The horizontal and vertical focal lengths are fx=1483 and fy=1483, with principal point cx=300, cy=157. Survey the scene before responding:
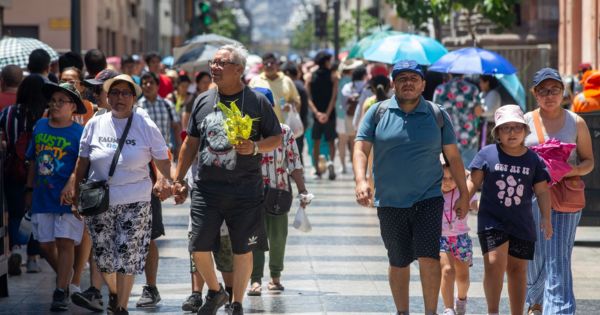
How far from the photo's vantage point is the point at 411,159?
917cm

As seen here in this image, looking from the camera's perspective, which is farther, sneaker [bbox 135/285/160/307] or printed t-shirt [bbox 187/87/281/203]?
sneaker [bbox 135/285/160/307]

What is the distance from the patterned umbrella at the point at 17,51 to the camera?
17766 mm

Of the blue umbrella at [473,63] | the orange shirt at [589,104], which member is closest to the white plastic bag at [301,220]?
the orange shirt at [589,104]

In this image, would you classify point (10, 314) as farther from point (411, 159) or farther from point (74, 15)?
point (74, 15)

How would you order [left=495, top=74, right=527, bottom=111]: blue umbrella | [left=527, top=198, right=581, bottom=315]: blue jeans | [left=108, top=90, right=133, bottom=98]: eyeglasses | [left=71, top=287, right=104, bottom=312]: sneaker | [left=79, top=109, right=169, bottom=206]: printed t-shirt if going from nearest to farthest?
[left=527, top=198, right=581, bottom=315]: blue jeans < [left=79, top=109, right=169, bottom=206]: printed t-shirt < [left=108, top=90, right=133, bottom=98]: eyeglasses < [left=71, top=287, right=104, bottom=312]: sneaker < [left=495, top=74, right=527, bottom=111]: blue umbrella

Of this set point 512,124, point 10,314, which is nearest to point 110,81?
point 10,314

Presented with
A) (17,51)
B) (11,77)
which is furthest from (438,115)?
(17,51)

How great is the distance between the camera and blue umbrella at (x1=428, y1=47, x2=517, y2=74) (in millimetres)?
17469

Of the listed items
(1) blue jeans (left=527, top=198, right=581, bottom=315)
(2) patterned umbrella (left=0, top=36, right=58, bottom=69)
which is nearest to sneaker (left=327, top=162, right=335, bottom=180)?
(2) patterned umbrella (left=0, top=36, right=58, bottom=69)

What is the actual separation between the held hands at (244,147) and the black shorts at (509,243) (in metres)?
1.56

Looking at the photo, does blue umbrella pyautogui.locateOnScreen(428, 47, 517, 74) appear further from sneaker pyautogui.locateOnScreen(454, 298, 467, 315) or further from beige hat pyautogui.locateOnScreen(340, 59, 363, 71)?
sneaker pyautogui.locateOnScreen(454, 298, 467, 315)

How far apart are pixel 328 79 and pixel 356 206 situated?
4.95 m

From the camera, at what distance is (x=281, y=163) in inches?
Answer: 445

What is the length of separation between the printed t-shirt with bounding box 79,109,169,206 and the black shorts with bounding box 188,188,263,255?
1.27 ft
